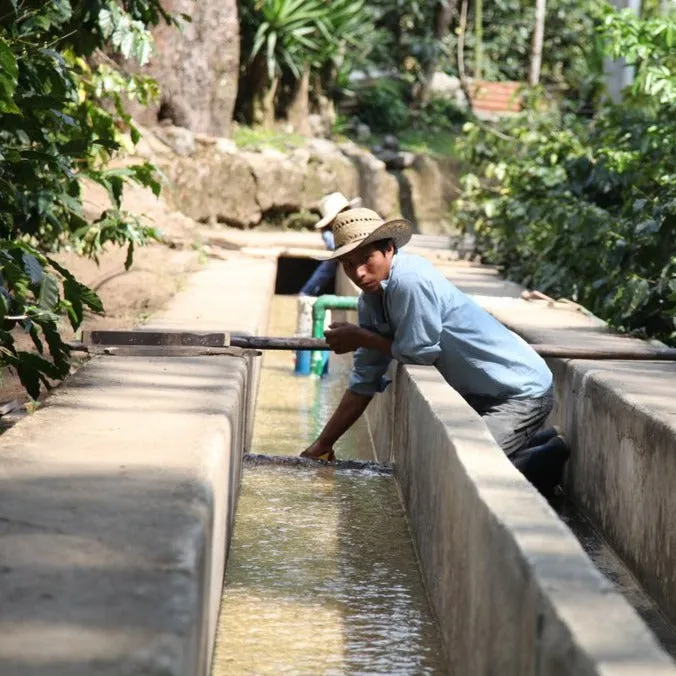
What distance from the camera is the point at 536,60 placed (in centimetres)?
2270

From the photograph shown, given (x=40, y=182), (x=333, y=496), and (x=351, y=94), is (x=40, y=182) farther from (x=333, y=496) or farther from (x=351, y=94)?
(x=351, y=94)

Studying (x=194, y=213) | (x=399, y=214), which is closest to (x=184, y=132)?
(x=194, y=213)

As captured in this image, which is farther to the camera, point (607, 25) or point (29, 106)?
point (607, 25)

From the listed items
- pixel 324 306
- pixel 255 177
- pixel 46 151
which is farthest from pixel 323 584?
pixel 255 177

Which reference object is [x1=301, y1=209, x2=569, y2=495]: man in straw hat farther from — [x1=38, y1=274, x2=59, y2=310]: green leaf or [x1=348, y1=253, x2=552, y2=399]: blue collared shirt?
[x1=38, y1=274, x2=59, y2=310]: green leaf

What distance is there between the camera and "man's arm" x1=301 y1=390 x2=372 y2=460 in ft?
19.5

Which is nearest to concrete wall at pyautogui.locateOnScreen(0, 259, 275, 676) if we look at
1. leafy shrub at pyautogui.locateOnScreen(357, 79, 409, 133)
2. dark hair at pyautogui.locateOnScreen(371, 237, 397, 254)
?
dark hair at pyautogui.locateOnScreen(371, 237, 397, 254)

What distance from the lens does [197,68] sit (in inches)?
800

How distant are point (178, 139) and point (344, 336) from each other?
1382cm

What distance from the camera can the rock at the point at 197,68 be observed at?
19.8 meters

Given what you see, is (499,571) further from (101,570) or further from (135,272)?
(135,272)

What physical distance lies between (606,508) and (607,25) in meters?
5.59

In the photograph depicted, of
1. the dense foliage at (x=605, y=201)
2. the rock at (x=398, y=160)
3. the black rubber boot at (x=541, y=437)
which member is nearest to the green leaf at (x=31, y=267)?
the black rubber boot at (x=541, y=437)

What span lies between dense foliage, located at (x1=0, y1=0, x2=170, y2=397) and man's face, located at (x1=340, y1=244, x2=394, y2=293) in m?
1.06
